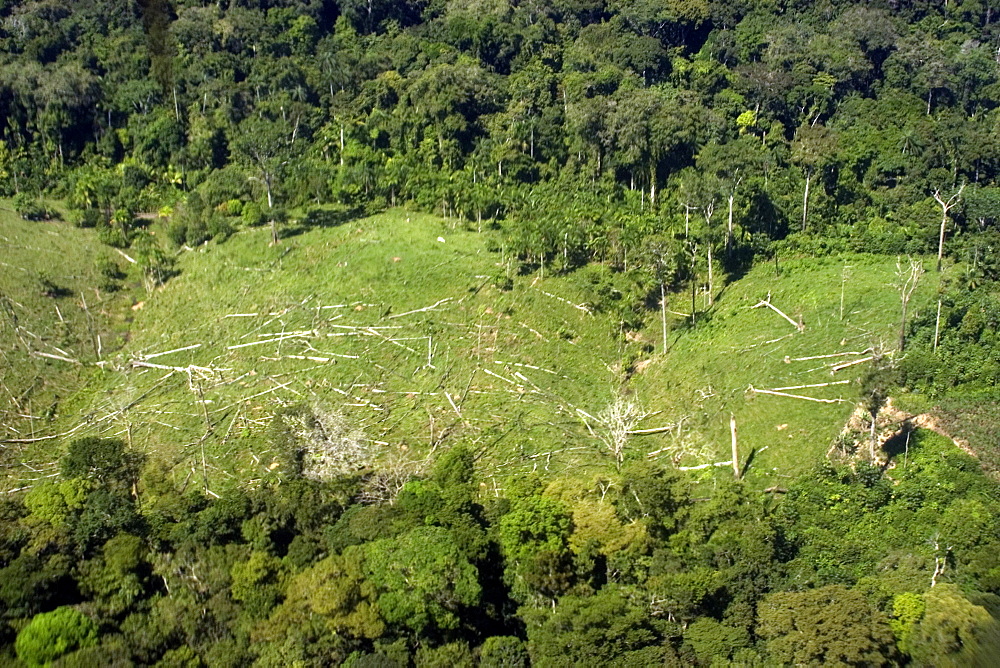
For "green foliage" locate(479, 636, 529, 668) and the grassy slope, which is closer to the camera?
"green foliage" locate(479, 636, 529, 668)

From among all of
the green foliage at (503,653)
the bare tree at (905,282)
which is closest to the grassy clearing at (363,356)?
the green foliage at (503,653)

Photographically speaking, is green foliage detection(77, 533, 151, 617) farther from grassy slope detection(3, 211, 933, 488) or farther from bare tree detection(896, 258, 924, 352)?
bare tree detection(896, 258, 924, 352)

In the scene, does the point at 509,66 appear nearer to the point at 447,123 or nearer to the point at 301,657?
the point at 447,123

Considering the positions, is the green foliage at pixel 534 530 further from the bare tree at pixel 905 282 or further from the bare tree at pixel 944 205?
the bare tree at pixel 944 205

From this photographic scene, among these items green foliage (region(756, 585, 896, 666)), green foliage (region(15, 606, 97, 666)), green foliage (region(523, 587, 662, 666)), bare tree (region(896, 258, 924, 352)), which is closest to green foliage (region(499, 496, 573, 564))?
green foliage (region(523, 587, 662, 666))

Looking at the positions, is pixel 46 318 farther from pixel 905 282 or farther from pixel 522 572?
pixel 905 282
